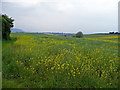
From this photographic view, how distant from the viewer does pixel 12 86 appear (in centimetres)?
284

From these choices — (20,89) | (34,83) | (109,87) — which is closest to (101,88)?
(109,87)

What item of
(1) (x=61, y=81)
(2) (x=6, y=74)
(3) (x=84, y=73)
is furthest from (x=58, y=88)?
(2) (x=6, y=74)

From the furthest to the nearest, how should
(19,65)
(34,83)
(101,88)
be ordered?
(19,65) < (34,83) < (101,88)

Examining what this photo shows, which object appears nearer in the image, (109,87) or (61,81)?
(109,87)

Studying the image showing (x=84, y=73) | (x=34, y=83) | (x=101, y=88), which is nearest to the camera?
Answer: (x=101, y=88)

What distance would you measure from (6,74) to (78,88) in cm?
274

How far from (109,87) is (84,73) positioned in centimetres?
89

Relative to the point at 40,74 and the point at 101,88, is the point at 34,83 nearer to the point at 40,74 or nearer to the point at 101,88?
the point at 40,74

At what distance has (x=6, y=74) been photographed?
3.48 meters

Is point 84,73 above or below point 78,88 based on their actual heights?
above

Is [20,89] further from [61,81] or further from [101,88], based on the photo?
[101,88]

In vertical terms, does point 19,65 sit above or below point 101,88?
above

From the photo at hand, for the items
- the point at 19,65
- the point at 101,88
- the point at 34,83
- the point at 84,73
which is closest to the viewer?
the point at 101,88

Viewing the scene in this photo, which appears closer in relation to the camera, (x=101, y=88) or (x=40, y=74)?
(x=101, y=88)
